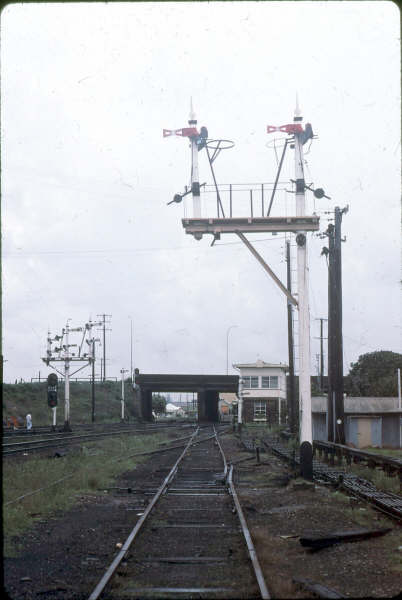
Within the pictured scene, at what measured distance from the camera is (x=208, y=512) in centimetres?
1218

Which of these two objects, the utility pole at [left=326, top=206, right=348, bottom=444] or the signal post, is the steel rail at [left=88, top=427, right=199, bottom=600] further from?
the utility pole at [left=326, top=206, right=348, bottom=444]

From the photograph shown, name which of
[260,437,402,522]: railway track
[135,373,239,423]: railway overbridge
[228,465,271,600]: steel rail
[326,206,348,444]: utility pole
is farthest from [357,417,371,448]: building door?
[135,373,239,423]: railway overbridge

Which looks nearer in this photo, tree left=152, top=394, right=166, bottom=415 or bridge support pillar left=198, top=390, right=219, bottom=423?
bridge support pillar left=198, top=390, right=219, bottom=423

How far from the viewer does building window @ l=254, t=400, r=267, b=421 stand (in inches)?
2852

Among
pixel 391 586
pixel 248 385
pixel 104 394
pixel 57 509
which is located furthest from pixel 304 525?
pixel 104 394

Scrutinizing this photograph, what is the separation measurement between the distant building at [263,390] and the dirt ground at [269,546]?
57.6 metres

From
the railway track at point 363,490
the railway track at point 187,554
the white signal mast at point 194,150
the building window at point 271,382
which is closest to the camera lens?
the railway track at point 187,554

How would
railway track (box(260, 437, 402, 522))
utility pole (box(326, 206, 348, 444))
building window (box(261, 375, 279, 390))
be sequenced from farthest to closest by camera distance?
building window (box(261, 375, 279, 390)) → utility pole (box(326, 206, 348, 444)) → railway track (box(260, 437, 402, 522))

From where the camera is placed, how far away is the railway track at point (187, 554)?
680 centimetres

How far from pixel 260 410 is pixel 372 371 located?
1272cm

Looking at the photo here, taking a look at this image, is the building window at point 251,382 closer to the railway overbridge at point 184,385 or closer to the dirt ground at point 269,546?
the railway overbridge at point 184,385

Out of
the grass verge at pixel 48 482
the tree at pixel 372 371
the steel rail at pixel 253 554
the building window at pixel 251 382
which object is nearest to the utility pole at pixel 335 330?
the grass verge at pixel 48 482

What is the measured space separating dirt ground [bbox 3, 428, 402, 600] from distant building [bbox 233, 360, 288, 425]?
5762 centimetres

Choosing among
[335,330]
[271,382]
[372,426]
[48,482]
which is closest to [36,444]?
[48,482]
